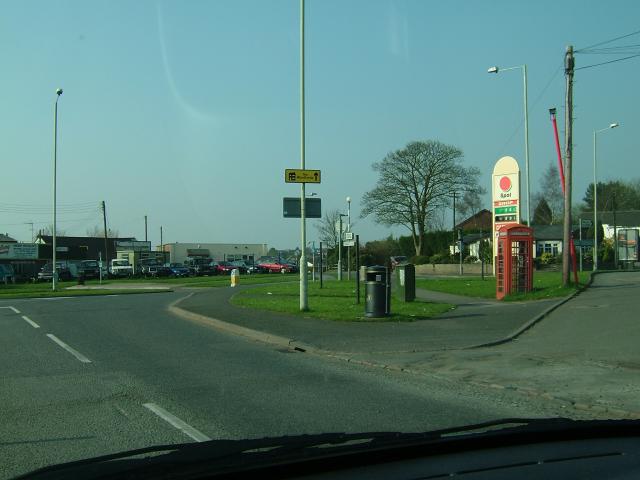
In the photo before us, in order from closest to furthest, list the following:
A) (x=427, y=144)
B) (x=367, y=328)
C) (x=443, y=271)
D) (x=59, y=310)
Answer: (x=367, y=328) → (x=59, y=310) → (x=443, y=271) → (x=427, y=144)

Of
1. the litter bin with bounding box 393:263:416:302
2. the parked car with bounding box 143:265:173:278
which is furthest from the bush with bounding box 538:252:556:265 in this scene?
the parked car with bounding box 143:265:173:278

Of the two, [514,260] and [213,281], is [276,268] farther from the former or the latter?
[514,260]

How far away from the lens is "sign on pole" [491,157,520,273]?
82.2 ft

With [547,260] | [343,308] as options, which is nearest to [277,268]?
[547,260]

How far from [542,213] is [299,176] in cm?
7537

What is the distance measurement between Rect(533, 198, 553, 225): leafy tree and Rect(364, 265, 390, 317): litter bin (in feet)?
241

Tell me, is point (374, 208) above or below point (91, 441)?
above

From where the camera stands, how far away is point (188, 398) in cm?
763

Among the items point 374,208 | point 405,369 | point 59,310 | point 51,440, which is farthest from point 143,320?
point 374,208

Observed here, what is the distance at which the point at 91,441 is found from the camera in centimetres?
576

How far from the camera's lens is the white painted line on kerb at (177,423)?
5.87m

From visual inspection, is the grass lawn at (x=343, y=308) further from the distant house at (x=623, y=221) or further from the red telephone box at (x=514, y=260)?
the distant house at (x=623, y=221)

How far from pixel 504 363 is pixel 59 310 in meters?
17.2

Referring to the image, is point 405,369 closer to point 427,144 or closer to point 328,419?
point 328,419
